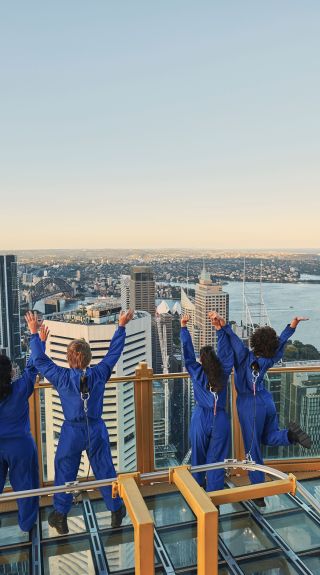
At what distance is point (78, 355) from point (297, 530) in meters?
2.02

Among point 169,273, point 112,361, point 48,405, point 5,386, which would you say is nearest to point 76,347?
point 112,361

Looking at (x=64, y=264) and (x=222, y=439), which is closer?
(x=222, y=439)

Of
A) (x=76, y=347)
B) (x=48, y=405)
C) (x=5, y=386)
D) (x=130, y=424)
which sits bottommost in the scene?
(x=130, y=424)

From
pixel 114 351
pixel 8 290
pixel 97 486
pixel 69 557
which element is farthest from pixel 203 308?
pixel 8 290

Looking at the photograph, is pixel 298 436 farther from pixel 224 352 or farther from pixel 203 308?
pixel 203 308

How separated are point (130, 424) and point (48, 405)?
2.60 ft

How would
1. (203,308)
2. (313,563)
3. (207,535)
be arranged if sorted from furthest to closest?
(203,308) → (313,563) → (207,535)

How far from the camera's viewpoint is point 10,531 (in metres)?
3.27

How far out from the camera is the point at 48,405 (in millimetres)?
3912

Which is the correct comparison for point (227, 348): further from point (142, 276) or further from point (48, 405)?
point (142, 276)

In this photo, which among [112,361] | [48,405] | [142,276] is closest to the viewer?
[112,361]

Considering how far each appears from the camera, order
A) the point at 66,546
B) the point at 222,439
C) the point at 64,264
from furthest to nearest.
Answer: the point at 64,264 < the point at 222,439 < the point at 66,546

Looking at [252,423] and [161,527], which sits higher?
→ [252,423]

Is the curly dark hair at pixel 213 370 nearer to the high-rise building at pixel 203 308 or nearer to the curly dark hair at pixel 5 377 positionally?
the high-rise building at pixel 203 308
